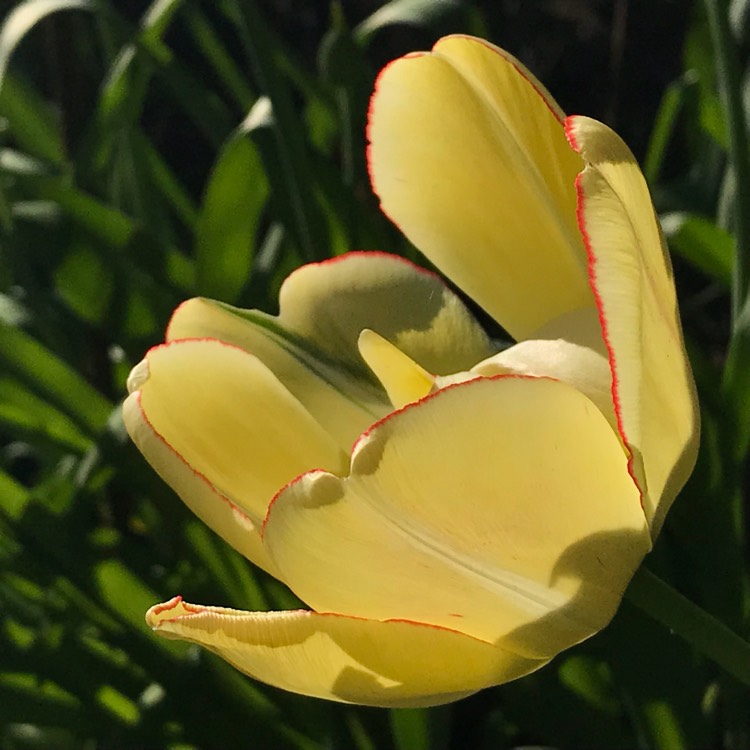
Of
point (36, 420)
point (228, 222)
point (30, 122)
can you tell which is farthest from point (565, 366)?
point (30, 122)

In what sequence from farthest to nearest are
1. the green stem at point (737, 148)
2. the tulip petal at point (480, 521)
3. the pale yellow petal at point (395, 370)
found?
the green stem at point (737, 148) < the pale yellow petal at point (395, 370) < the tulip petal at point (480, 521)

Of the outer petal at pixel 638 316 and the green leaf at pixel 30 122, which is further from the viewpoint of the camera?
the green leaf at pixel 30 122

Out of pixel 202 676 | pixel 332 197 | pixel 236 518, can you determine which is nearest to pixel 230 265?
pixel 332 197

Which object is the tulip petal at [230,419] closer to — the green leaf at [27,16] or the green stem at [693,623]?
the green stem at [693,623]

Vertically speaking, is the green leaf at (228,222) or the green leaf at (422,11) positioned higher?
the green leaf at (422,11)

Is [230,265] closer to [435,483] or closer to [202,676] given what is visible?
[202,676]

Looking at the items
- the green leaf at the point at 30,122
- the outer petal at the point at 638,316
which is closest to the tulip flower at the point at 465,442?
the outer petal at the point at 638,316
